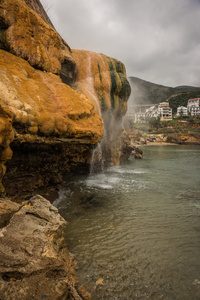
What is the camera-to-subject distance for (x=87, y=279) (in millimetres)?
3266

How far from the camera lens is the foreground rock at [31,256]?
207cm

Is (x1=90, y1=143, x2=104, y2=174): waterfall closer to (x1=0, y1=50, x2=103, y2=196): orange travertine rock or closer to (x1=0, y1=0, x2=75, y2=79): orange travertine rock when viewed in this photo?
(x1=0, y1=50, x2=103, y2=196): orange travertine rock

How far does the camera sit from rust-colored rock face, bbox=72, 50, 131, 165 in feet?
40.1

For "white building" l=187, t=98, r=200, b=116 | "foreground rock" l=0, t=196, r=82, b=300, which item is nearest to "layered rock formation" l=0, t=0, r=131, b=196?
"foreground rock" l=0, t=196, r=82, b=300

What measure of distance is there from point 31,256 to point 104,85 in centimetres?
1221

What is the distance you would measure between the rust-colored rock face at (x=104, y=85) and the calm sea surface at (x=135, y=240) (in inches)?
264

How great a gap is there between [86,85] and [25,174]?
7972 mm

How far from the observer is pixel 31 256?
94.8 inches

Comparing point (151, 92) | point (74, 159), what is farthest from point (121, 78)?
point (151, 92)

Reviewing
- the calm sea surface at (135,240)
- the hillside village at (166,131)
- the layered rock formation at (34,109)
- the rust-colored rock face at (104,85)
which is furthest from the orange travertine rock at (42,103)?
the hillside village at (166,131)

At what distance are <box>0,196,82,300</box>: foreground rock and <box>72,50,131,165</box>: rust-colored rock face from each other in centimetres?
969

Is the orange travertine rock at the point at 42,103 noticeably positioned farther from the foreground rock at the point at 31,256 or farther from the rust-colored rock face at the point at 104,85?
the rust-colored rock face at the point at 104,85

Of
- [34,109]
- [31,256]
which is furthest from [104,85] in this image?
[31,256]

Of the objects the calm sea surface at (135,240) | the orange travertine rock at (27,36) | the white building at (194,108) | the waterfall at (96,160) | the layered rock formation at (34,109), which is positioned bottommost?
the calm sea surface at (135,240)
